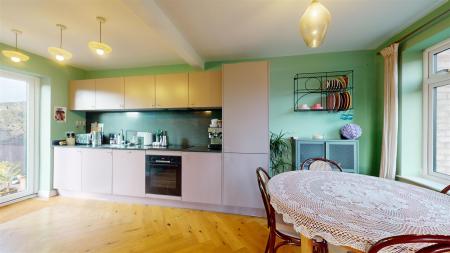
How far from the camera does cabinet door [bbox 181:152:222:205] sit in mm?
2789

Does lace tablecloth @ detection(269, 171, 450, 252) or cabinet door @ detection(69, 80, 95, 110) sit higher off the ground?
cabinet door @ detection(69, 80, 95, 110)

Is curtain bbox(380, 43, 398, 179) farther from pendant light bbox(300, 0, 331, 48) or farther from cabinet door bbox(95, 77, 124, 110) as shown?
cabinet door bbox(95, 77, 124, 110)

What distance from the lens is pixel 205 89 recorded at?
3.09m

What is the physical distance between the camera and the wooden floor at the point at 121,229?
2.01 metres

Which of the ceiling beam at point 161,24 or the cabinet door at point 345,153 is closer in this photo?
the ceiling beam at point 161,24

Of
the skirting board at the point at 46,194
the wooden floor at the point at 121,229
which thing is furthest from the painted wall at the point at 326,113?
the skirting board at the point at 46,194

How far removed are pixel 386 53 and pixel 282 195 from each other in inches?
95.7

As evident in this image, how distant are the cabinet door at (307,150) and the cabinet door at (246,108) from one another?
1.89 feet

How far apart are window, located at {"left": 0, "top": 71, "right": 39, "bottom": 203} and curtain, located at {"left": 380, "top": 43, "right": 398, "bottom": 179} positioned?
5.23m

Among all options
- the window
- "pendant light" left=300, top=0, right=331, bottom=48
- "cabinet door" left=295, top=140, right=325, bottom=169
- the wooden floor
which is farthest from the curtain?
the window

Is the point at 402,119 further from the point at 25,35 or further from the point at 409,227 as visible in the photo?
the point at 25,35

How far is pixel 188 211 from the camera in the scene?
113 inches

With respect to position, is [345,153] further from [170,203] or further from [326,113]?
[170,203]

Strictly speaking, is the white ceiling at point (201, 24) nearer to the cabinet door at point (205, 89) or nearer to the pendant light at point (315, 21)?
the cabinet door at point (205, 89)
